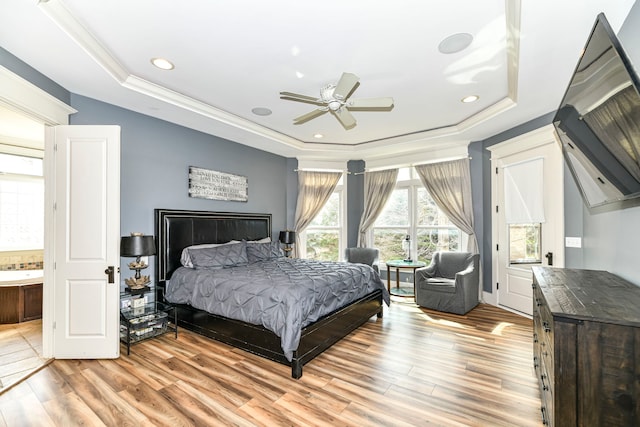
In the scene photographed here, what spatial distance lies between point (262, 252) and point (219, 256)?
0.82 metres

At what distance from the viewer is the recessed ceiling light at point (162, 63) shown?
2.80m

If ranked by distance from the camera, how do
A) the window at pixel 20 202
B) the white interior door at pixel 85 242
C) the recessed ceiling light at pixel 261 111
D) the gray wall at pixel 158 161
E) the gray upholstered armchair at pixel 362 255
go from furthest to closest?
the gray upholstered armchair at pixel 362 255, the window at pixel 20 202, the recessed ceiling light at pixel 261 111, the gray wall at pixel 158 161, the white interior door at pixel 85 242

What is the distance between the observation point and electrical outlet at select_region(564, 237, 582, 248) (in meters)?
3.41

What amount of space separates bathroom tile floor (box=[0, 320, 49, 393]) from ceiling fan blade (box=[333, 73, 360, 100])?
12.2 ft

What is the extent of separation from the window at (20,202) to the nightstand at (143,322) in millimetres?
3649

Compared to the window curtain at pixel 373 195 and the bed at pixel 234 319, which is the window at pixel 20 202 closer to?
the bed at pixel 234 319

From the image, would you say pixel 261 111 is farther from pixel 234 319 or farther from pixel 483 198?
pixel 483 198

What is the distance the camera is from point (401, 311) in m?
4.57

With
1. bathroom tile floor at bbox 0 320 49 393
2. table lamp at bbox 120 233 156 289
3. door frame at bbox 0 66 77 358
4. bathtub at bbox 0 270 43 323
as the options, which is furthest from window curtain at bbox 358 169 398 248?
bathtub at bbox 0 270 43 323

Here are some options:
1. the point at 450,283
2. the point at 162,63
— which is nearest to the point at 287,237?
the point at 450,283

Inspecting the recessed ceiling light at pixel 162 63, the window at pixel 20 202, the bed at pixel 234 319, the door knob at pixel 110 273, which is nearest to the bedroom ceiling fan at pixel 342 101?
the recessed ceiling light at pixel 162 63

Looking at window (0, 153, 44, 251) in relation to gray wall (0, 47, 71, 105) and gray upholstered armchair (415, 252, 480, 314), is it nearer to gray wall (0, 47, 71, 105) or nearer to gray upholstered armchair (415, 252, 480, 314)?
gray wall (0, 47, 71, 105)

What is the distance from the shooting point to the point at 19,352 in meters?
3.10

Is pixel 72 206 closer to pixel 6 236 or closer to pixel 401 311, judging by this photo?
pixel 6 236
